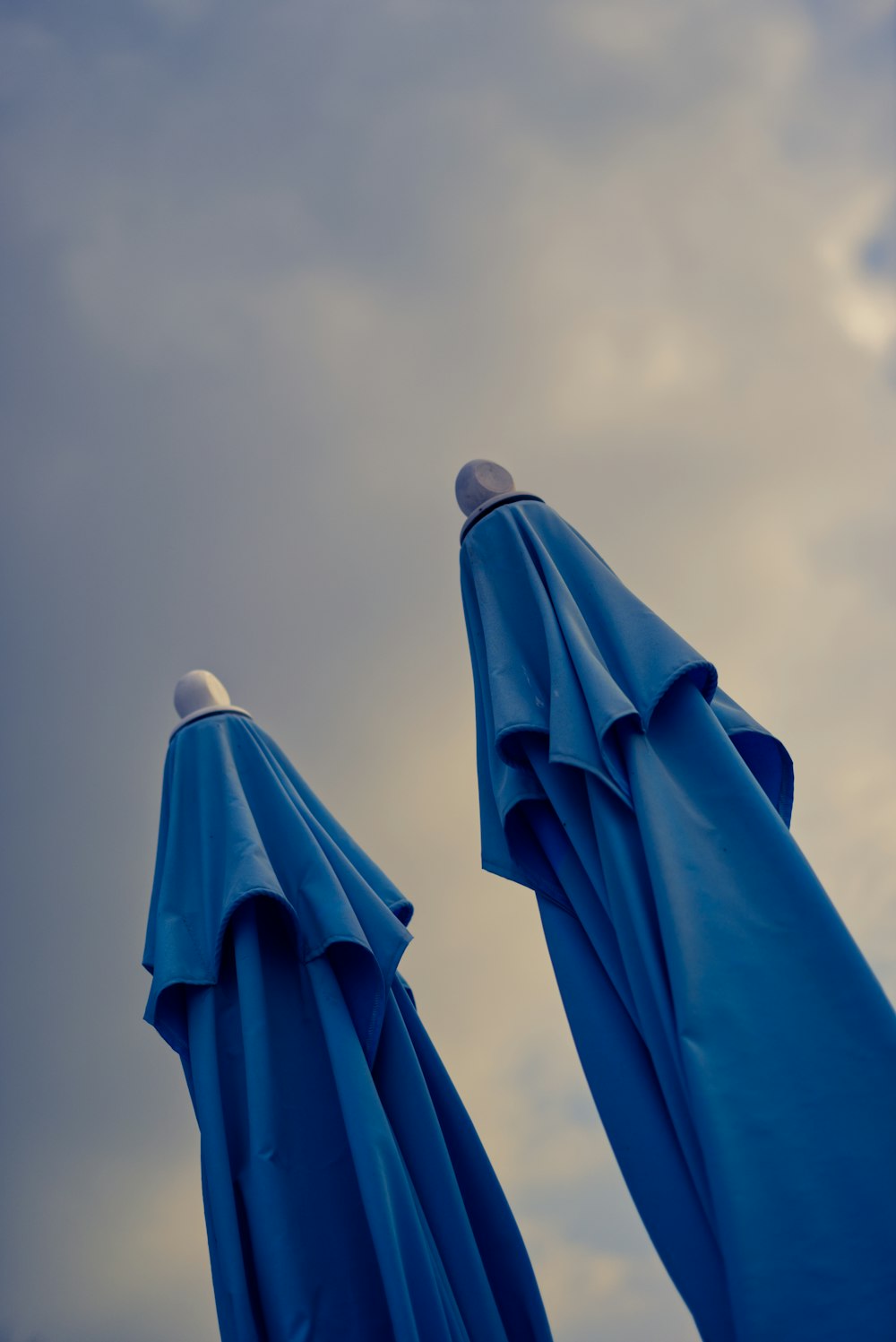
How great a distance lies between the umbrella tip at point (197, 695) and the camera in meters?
3.99

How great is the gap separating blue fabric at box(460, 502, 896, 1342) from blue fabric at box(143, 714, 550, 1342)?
2.12 feet

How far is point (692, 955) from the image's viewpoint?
2.23m

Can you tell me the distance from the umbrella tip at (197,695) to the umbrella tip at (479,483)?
1.13 meters

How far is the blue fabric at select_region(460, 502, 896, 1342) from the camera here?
1.95 meters

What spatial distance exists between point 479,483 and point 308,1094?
179cm

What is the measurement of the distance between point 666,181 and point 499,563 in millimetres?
4094

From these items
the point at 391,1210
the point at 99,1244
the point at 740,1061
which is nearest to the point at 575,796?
the point at 740,1061

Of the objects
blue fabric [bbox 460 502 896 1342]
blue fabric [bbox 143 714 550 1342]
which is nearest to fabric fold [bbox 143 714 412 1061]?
blue fabric [bbox 143 714 550 1342]

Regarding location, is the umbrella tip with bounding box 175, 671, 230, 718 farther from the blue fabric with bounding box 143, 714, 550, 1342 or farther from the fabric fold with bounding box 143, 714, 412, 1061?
the blue fabric with bounding box 143, 714, 550, 1342

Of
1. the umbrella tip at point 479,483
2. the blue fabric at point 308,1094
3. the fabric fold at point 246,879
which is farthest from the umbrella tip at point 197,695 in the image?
the umbrella tip at point 479,483

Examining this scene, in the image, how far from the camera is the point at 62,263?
6730mm

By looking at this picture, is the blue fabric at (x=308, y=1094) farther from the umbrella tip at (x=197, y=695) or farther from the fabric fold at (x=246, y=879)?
the umbrella tip at (x=197, y=695)

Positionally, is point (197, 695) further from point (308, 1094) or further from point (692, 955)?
point (692, 955)

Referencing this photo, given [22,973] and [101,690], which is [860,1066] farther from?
[101,690]
